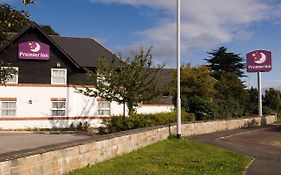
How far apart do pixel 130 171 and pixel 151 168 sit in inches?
37.0

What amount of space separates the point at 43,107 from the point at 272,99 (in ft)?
104

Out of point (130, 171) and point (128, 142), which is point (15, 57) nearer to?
point (128, 142)

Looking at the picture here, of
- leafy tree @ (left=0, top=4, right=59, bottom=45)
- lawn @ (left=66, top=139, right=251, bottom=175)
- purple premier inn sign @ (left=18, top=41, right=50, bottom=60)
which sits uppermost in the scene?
purple premier inn sign @ (left=18, top=41, right=50, bottom=60)

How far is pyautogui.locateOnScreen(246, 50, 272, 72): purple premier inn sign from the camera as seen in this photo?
136 feet

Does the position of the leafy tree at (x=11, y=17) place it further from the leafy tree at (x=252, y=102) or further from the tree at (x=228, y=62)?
the tree at (x=228, y=62)

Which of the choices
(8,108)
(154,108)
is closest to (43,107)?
(8,108)

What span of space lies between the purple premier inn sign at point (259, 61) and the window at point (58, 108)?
1966 centimetres

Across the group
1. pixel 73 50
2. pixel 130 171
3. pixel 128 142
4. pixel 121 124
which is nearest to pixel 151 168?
pixel 130 171

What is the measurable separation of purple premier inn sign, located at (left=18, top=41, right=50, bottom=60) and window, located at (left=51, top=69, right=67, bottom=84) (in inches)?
50.0

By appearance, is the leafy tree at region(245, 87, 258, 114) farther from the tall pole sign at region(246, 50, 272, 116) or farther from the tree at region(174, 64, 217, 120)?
the tree at region(174, 64, 217, 120)

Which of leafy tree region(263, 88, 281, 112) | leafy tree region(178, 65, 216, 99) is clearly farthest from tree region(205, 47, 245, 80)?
leafy tree region(178, 65, 216, 99)

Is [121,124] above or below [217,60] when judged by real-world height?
below

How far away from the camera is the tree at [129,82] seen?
88.7ft

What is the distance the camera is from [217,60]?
70000 mm
